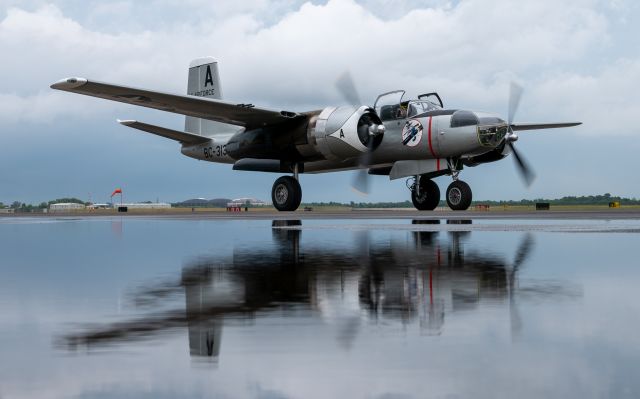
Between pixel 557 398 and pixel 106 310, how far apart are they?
378 cm

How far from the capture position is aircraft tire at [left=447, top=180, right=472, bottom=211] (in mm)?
26516

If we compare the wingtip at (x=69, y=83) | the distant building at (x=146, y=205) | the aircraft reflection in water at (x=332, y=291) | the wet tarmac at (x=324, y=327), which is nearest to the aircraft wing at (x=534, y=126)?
the wingtip at (x=69, y=83)

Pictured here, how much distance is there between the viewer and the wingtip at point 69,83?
68.2ft

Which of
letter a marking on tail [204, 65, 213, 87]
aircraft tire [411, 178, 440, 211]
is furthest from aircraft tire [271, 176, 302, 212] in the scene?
letter a marking on tail [204, 65, 213, 87]

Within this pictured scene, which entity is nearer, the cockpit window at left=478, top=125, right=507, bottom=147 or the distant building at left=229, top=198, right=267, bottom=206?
the cockpit window at left=478, top=125, right=507, bottom=147

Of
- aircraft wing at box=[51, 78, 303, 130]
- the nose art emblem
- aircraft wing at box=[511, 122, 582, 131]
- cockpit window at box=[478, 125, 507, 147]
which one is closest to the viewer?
aircraft wing at box=[51, 78, 303, 130]

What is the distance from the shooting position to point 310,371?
12.3ft

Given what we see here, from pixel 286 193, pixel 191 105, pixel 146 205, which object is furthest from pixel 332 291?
pixel 146 205

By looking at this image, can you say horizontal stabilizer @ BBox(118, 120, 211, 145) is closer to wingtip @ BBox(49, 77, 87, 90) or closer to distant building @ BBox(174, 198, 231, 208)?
wingtip @ BBox(49, 77, 87, 90)

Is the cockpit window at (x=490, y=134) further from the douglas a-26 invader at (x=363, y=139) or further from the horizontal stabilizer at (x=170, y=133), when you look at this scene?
the horizontal stabilizer at (x=170, y=133)

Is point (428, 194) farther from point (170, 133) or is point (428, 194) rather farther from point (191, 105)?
point (170, 133)

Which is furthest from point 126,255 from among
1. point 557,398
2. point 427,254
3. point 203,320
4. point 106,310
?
point 557,398

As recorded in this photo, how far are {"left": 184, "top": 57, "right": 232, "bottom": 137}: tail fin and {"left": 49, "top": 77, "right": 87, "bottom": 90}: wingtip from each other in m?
14.7

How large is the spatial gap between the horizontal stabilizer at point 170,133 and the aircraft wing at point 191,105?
430 centimetres
